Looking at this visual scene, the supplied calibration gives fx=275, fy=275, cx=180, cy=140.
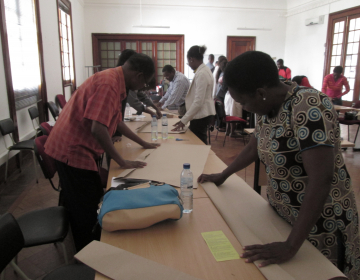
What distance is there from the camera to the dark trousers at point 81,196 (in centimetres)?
163

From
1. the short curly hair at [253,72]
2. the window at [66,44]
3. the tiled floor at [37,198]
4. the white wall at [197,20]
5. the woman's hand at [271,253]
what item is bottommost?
the tiled floor at [37,198]

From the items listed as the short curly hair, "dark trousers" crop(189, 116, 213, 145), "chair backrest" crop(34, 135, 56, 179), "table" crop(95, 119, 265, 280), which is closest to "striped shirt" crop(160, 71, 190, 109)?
"dark trousers" crop(189, 116, 213, 145)

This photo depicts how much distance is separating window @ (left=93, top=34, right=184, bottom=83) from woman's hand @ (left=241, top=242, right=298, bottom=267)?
29.4 ft

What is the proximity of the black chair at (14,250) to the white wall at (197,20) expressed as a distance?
28.9ft

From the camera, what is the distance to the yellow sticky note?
0.91m

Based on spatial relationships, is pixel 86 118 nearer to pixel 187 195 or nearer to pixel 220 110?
pixel 187 195

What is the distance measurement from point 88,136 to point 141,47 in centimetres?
840

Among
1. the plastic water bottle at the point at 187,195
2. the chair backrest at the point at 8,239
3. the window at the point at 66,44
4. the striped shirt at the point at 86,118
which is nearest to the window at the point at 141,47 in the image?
the window at the point at 66,44

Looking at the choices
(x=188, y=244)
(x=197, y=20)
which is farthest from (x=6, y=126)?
(x=197, y=20)

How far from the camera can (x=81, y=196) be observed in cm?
169

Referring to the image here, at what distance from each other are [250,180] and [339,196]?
8.35 ft

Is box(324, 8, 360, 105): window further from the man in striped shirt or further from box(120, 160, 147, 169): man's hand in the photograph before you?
box(120, 160, 147, 169): man's hand

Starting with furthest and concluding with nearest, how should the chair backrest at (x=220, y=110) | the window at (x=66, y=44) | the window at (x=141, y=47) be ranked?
the window at (x=141, y=47), the window at (x=66, y=44), the chair backrest at (x=220, y=110)

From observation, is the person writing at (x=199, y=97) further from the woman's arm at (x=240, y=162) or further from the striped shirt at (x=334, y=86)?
the striped shirt at (x=334, y=86)
